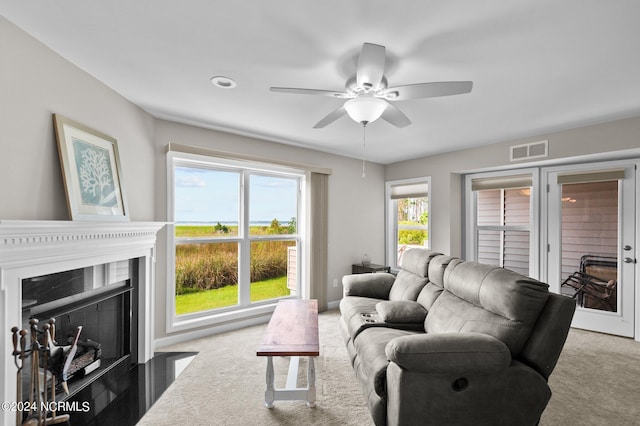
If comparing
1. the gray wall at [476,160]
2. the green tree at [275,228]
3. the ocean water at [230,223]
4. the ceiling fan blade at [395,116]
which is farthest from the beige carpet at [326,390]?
the ceiling fan blade at [395,116]

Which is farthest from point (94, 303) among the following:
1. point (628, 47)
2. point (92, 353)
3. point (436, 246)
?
point (436, 246)

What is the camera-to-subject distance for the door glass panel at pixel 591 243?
3.61 metres

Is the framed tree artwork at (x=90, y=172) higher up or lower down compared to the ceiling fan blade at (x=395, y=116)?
lower down

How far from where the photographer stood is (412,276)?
10.6 ft

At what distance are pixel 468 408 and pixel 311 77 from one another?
230cm

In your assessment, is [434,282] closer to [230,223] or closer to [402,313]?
[402,313]

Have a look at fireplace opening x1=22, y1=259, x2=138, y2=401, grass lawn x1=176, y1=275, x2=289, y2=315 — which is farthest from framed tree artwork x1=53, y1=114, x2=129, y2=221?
grass lawn x1=176, y1=275, x2=289, y2=315

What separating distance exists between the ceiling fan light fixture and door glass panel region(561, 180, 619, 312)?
131 inches

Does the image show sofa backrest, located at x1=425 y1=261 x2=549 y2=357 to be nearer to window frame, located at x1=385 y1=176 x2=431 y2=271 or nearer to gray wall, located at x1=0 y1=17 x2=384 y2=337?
gray wall, located at x1=0 y1=17 x2=384 y2=337

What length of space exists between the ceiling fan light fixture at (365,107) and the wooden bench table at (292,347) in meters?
1.58

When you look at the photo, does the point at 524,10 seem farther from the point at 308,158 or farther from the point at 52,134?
the point at 308,158

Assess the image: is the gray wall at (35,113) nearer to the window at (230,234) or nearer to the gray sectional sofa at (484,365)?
the window at (230,234)

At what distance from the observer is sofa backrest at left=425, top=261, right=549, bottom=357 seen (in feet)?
5.69

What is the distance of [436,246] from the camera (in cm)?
488
